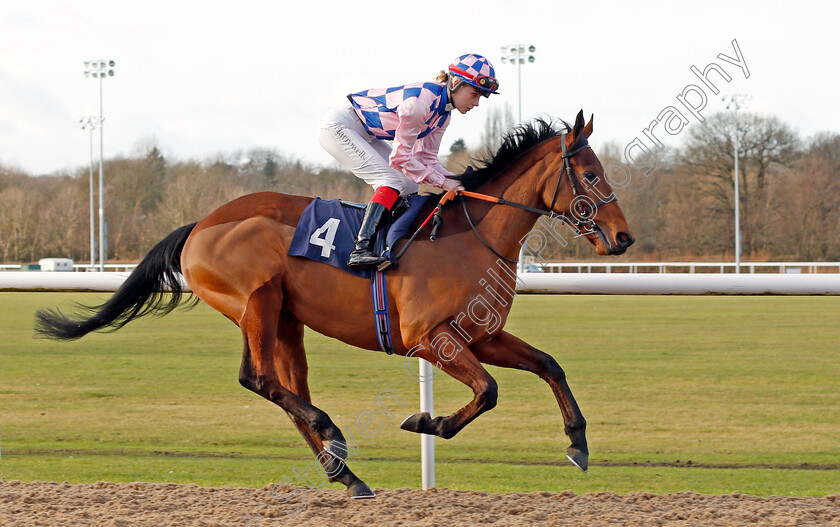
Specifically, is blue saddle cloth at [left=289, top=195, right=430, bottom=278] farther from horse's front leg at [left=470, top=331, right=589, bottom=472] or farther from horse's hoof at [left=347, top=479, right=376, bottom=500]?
horse's hoof at [left=347, top=479, right=376, bottom=500]

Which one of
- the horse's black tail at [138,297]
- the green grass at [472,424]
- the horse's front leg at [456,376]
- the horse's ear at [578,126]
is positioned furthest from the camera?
the green grass at [472,424]

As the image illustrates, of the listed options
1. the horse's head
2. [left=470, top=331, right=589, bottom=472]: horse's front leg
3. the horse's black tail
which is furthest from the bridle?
the horse's black tail

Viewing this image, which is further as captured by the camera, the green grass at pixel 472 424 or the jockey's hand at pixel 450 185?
the green grass at pixel 472 424

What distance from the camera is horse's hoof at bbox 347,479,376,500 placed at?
3.67m

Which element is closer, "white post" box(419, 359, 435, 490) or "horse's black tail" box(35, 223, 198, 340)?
"white post" box(419, 359, 435, 490)

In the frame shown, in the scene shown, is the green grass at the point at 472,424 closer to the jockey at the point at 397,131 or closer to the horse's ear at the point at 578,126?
the jockey at the point at 397,131

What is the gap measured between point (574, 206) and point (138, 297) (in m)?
2.17

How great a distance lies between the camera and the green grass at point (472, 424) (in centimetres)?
480

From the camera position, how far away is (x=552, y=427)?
6.20m

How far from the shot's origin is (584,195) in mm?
3469

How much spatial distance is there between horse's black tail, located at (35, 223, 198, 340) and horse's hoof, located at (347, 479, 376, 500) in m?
1.26

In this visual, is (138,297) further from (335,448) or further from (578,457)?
(578,457)

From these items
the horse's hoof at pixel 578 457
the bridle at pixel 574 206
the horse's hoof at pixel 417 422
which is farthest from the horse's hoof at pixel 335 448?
the bridle at pixel 574 206

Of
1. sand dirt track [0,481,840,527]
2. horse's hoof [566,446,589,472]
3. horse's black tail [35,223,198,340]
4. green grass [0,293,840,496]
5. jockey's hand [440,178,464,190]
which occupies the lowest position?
green grass [0,293,840,496]
